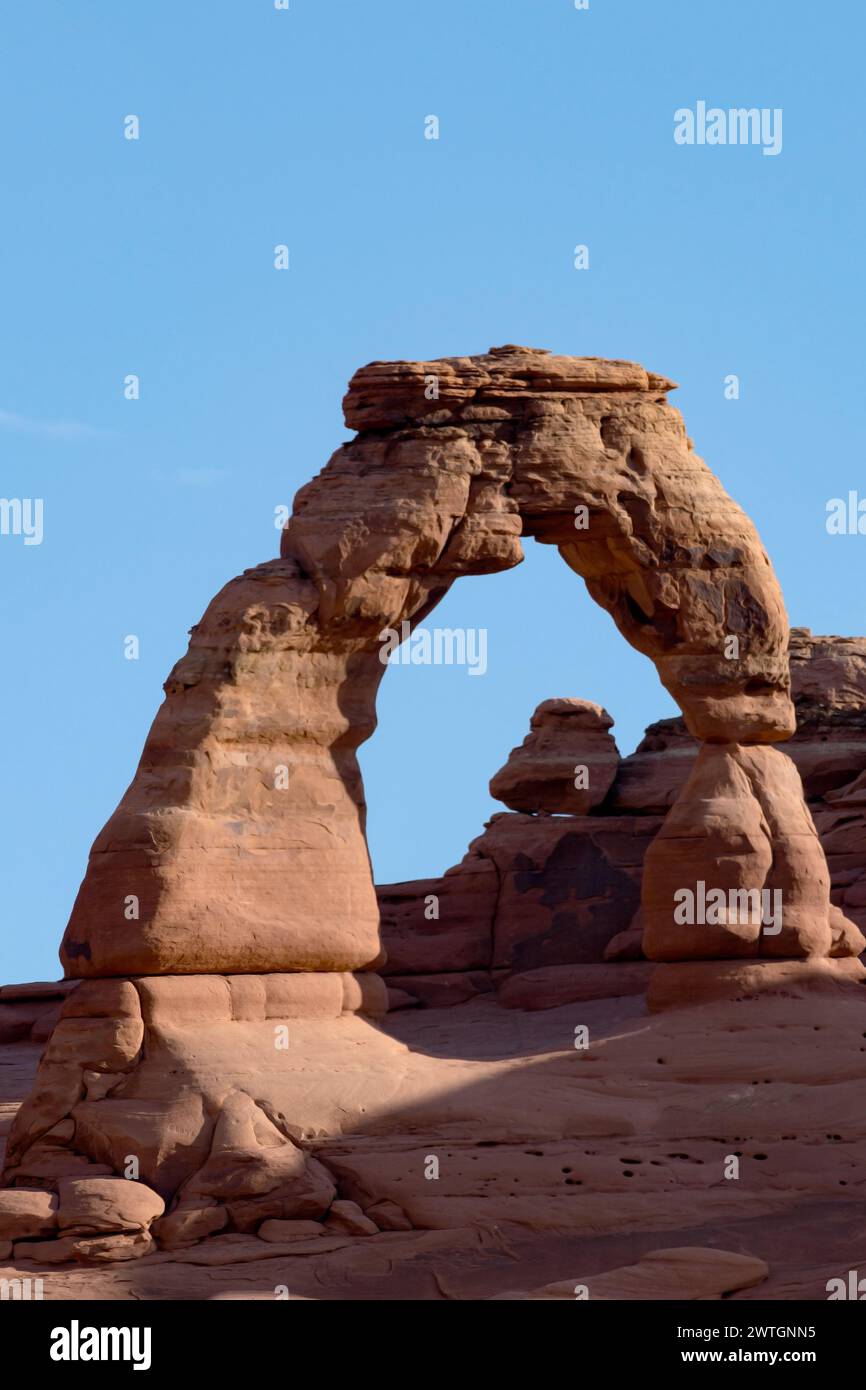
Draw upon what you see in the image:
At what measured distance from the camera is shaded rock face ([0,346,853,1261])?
17516 millimetres

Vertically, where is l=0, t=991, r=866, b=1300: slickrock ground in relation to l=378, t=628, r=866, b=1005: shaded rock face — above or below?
below

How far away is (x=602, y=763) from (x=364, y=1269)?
41.9 ft

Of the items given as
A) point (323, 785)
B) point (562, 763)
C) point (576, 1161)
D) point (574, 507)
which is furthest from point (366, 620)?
point (562, 763)

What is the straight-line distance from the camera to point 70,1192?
17109mm

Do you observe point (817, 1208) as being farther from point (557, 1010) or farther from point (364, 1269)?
point (557, 1010)

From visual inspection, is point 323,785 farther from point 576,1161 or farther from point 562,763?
point 562,763


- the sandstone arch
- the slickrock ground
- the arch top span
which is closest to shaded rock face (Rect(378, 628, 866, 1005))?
the arch top span

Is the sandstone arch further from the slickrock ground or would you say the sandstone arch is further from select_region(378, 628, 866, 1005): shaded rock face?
select_region(378, 628, 866, 1005): shaded rock face

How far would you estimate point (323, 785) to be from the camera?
19203 mm

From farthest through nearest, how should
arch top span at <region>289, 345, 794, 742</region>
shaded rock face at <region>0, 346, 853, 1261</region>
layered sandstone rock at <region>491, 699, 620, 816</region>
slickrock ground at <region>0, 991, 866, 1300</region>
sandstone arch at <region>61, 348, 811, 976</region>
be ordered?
layered sandstone rock at <region>491, 699, 620, 816</region> → arch top span at <region>289, 345, 794, 742</region> → sandstone arch at <region>61, 348, 811, 976</region> → shaded rock face at <region>0, 346, 853, 1261</region> → slickrock ground at <region>0, 991, 866, 1300</region>

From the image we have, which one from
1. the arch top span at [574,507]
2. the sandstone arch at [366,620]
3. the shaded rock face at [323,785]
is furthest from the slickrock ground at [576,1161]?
the arch top span at [574,507]

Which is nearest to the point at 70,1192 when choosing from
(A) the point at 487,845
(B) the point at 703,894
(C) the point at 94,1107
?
(C) the point at 94,1107

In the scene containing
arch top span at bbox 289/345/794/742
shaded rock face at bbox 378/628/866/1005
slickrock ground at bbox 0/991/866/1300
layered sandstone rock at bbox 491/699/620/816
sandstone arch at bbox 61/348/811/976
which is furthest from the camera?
layered sandstone rock at bbox 491/699/620/816

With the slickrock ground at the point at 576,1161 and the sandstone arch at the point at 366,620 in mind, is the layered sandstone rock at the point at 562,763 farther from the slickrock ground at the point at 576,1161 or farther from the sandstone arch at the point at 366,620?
the slickrock ground at the point at 576,1161
